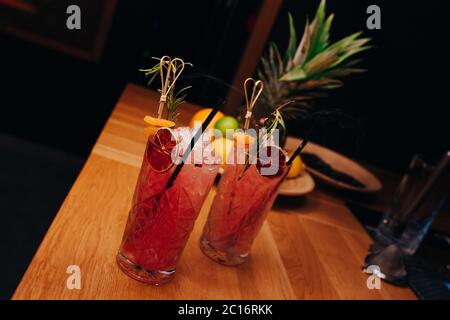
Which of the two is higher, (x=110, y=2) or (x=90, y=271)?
(x=110, y=2)

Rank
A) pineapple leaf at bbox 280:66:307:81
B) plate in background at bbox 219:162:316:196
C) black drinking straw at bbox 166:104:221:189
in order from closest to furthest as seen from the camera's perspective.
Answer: black drinking straw at bbox 166:104:221:189 → plate in background at bbox 219:162:316:196 → pineapple leaf at bbox 280:66:307:81

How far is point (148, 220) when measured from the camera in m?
0.71

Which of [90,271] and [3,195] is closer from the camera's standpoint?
[90,271]

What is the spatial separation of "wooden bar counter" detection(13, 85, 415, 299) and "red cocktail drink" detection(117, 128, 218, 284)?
1.2 inches

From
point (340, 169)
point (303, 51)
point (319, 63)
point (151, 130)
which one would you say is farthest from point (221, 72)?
point (151, 130)

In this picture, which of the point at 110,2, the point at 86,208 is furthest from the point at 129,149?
the point at 110,2

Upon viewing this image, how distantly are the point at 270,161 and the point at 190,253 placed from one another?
0.81 feet

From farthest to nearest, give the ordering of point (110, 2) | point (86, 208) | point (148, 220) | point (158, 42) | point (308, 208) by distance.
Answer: point (158, 42) → point (110, 2) → point (308, 208) → point (86, 208) → point (148, 220)

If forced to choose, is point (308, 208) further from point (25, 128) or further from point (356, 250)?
point (25, 128)

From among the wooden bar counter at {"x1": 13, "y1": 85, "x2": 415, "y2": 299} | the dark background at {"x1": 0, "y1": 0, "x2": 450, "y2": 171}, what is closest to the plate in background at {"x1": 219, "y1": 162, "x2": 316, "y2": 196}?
the wooden bar counter at {"x1": 13, "y1": 85, "x2": 415, "y2": 299}

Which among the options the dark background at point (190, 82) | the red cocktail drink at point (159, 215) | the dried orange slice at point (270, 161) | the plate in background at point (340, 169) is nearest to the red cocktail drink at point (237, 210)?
the dried orange slice at point (270, 161)

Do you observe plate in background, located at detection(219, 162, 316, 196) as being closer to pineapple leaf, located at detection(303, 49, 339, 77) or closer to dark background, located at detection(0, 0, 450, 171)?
pineapple leaf, located at detection(303, 49, 339, 77)

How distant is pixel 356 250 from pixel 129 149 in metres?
0.70

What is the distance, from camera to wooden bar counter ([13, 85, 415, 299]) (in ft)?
2.33
